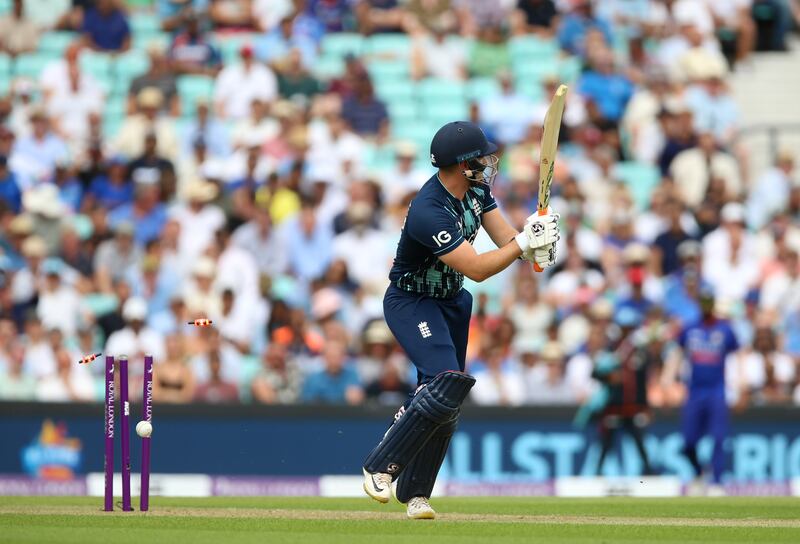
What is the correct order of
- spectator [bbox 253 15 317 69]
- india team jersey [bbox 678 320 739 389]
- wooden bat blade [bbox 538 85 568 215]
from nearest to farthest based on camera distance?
wooden bat blade [bbox 538 85 568 215], india team jersey [bbox 678 320 739 389], spectator [bbox 253 15 317 69]

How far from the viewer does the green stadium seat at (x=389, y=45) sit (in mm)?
17047

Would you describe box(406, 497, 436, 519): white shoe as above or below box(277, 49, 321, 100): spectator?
below

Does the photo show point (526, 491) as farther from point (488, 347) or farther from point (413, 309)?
point (413, 309)

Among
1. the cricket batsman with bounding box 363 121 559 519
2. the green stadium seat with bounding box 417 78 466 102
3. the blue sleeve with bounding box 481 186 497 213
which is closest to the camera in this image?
the cricket batsman with bounding box 363 121 559 519

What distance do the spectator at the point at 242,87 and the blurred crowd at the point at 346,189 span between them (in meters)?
0.03

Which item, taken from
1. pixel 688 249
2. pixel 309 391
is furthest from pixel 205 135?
pixel 688 249

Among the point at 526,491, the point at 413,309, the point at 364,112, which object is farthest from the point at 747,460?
the point at 413,309

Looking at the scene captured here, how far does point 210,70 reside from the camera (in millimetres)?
16828

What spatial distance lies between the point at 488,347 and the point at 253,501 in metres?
4.77

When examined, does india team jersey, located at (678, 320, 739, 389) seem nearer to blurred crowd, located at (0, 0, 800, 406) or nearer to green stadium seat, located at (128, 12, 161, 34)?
blurred crowd, located at (0, 0, 800, 406)

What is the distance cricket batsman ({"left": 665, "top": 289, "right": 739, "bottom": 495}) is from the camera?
13055 mm

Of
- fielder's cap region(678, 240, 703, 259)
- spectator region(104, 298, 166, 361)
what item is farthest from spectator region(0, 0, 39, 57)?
fielder's cap region(678, 240, 703, 259)

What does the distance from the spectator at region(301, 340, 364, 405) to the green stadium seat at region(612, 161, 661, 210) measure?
409 cm

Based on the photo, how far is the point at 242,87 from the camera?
16.4m
